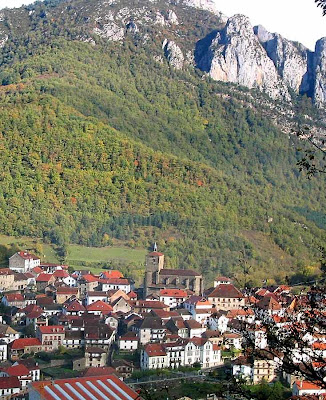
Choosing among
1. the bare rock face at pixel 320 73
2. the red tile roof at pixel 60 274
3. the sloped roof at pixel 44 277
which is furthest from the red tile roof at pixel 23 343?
the bare rock face at pixel 320 73

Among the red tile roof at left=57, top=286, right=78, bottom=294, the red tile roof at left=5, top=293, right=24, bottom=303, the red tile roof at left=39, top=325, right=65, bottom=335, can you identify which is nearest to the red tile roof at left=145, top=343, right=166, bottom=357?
the red tile roof at left=39, top=325, right=65, bottom=335

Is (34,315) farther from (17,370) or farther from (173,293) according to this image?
(173,293)

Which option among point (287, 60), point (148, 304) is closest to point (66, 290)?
point (148, 304)

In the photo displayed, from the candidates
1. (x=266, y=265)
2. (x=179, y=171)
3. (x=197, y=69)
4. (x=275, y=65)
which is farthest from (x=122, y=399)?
(x=275, y=65)

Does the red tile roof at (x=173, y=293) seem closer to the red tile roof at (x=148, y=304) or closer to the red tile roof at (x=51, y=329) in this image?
the red tile roof at (x=148, y=304)

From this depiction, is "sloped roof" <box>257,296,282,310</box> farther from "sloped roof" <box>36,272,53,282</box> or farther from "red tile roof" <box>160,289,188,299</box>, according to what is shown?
"sloped roof" <box>36,272,53,282</box>

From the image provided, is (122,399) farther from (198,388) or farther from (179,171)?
(179,171)
